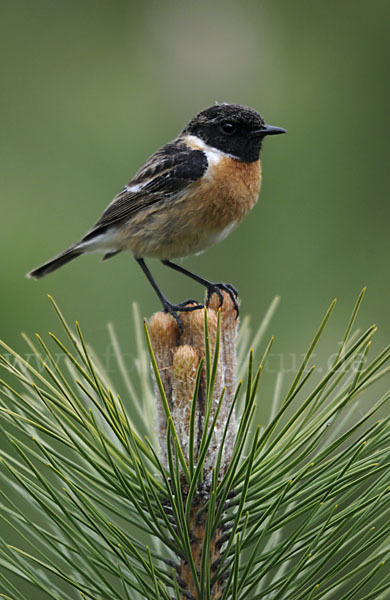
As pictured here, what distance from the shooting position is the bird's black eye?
3.13m

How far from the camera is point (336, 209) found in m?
3.00

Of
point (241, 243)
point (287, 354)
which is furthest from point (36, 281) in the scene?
point (287, 354)

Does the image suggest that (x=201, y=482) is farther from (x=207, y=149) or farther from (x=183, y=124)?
(x=183, y=124)

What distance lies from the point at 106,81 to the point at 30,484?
2.42m

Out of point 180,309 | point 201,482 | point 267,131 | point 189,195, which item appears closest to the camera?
point 201,482

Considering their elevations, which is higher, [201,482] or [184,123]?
[184,123]

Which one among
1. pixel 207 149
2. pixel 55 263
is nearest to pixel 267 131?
pixel 207 149

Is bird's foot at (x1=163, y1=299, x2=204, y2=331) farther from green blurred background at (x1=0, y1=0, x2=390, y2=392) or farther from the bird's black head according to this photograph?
the bird's black head

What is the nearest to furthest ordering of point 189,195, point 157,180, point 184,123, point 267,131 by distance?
point 267,131
point 189,195
point 157,180
point 184,123

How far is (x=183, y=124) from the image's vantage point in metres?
3.41

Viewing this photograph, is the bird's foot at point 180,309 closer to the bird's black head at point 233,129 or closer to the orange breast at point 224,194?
the orange breast at point 224,194

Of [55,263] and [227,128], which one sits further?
[227,128]

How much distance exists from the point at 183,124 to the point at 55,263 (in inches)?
37.3

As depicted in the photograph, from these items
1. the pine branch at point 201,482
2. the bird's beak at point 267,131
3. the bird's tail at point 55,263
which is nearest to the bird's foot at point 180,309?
the pine branch at point 201,482
